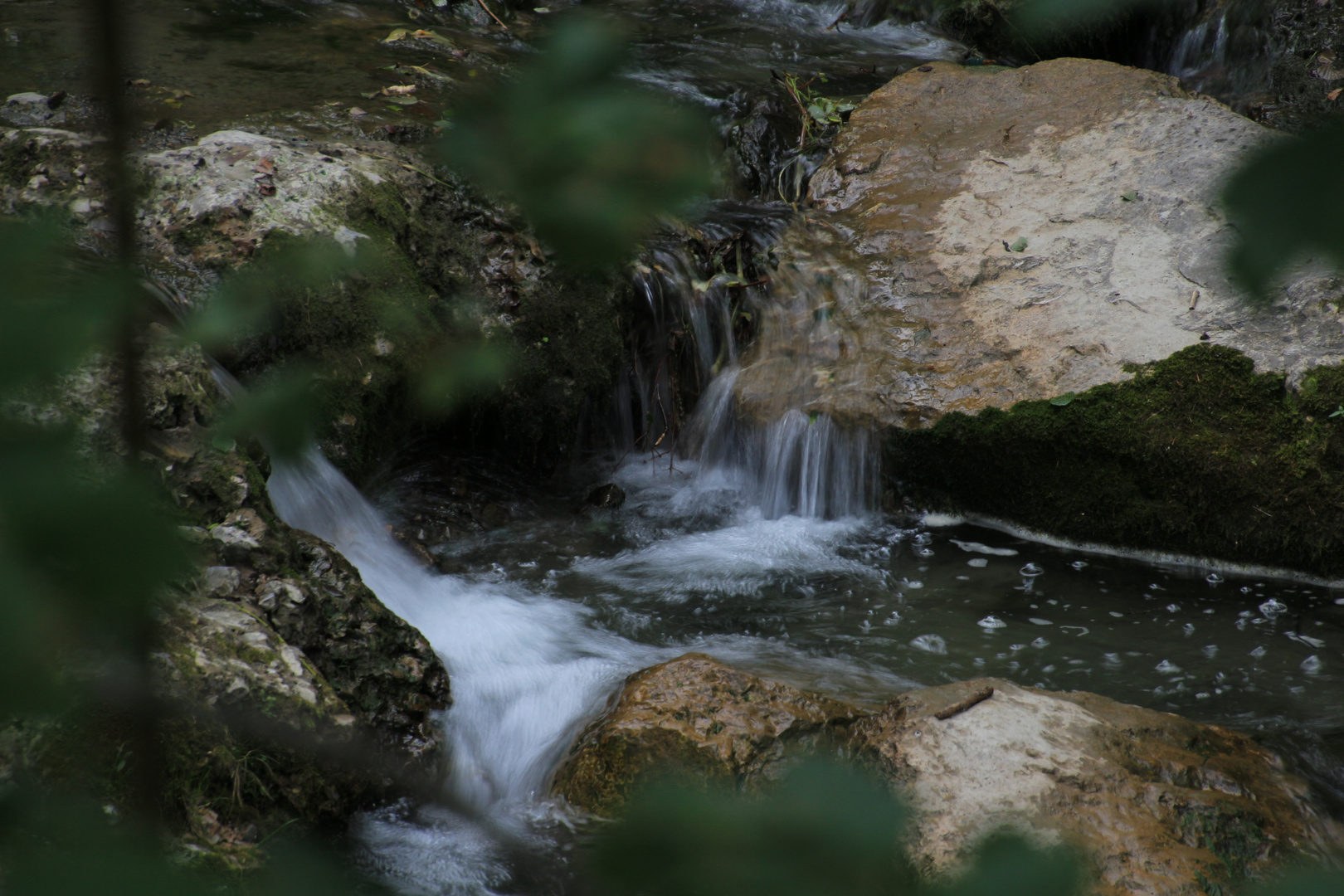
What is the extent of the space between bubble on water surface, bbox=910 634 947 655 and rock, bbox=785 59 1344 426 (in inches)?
55.9

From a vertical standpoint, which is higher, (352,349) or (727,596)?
(352,349)

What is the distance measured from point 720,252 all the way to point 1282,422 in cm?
357

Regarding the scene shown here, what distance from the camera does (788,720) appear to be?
3.21m

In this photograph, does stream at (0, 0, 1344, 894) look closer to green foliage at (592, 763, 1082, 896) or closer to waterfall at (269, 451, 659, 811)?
waterfall at (269, 451, 659, 811)

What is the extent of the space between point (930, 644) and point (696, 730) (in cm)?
169

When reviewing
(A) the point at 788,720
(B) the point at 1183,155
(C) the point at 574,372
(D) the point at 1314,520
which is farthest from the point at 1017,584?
(B) the point at 1183,155

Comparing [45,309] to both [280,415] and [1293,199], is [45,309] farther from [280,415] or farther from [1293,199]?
[1293,199]

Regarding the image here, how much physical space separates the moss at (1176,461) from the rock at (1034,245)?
0.15 metres

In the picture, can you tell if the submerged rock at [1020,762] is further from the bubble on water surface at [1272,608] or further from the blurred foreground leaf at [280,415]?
the blurred foreground leaf at [280,415]

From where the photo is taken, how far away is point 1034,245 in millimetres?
6059

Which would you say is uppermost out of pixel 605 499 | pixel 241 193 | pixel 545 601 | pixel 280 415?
pixel 280 415

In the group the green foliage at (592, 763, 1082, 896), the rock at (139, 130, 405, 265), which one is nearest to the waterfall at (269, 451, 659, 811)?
the rock at (139, 130, 405, 265)

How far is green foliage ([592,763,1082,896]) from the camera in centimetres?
66

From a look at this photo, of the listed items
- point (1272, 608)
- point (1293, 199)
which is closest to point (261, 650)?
point (1293, 199)
